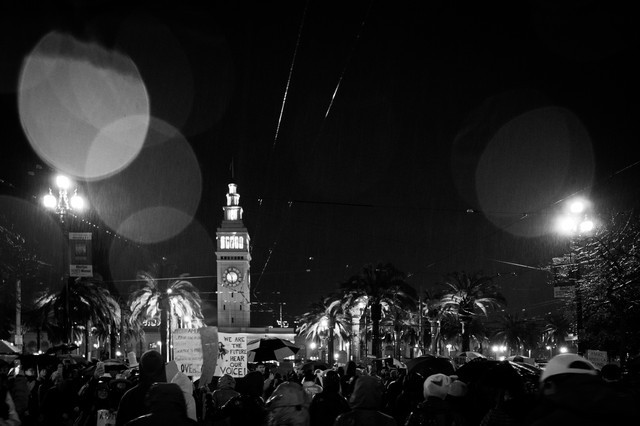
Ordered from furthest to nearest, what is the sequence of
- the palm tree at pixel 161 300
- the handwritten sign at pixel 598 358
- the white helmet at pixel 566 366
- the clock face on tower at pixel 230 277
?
the clock face on tower at pixel 230 277
the palm tree at pixel 161 300
the handwritten sign at pixel 598 358
the white helmet at pixel 566 366

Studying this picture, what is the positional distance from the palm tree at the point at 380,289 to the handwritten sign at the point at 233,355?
30.7 meters

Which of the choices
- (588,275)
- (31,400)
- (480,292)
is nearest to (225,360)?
(31,400)

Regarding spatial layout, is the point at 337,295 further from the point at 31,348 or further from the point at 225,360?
the point at 225,360

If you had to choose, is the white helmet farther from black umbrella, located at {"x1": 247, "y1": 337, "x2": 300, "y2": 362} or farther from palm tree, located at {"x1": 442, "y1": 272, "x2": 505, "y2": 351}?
palm tree, located at {"x1": 442, "y1": 272, "x2": 505, "y2": 351}

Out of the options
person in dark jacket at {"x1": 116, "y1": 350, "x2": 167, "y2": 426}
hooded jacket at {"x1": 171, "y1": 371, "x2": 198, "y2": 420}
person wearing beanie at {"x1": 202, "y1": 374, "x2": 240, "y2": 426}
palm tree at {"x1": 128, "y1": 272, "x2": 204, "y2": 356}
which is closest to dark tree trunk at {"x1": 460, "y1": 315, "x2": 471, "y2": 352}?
palm tree at {"x1": 128, "y1": 272, "x2": 204, "y2": 356}

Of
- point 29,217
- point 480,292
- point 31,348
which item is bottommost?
point 31,348

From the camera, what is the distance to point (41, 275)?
1564 inches

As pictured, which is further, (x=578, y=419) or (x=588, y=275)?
(x=588, y=275)

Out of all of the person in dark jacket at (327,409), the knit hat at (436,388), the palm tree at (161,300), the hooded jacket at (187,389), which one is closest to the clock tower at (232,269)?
the palm tree at (161,300)

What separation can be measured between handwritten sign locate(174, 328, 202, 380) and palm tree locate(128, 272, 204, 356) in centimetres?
4605

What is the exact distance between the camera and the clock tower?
144 meters

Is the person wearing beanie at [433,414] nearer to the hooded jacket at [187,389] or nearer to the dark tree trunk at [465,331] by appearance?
the hooded jacket at [187,389]

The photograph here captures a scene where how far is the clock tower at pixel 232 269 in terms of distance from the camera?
144 m

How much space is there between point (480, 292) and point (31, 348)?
3309cm
